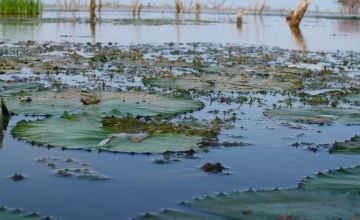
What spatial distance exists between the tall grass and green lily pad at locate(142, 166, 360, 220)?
3550 centimetres

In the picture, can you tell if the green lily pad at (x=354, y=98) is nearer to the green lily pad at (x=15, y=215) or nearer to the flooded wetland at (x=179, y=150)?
the flooded wetland at (x=179, y=150)

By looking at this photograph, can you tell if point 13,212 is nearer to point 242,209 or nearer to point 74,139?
point 242,209

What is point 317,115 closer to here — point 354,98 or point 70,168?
point 354,98

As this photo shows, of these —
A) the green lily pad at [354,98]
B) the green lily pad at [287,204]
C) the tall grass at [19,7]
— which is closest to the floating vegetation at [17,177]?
the green lily pad at [287,204]

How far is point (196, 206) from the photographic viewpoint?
3.65 meters

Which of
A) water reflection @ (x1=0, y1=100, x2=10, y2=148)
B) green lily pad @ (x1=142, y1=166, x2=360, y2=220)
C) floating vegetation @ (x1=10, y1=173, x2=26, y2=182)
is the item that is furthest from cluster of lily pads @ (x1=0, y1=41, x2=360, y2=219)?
floating vegetation @ (x1=10, y1=173, x2=26, y2=182)

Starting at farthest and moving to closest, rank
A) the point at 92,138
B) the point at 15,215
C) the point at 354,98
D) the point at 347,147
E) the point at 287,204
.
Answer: the point at 354,98, the point at 347,147, the point at 92,138, the point at 287,204, the point at 15,215

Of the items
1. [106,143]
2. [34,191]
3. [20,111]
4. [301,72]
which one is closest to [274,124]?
[106,143]

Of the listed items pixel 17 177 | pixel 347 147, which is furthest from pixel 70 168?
pixel 347 147

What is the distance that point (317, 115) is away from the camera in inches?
271

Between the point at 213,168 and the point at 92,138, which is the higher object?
the point at 92,138

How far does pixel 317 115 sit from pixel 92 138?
3072 millimetres

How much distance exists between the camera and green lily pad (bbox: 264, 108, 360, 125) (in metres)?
6.62

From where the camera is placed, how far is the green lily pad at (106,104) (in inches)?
251
